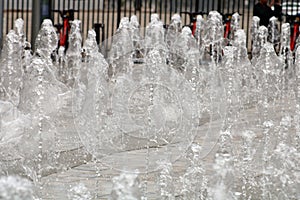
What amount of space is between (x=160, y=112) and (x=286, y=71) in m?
8.50

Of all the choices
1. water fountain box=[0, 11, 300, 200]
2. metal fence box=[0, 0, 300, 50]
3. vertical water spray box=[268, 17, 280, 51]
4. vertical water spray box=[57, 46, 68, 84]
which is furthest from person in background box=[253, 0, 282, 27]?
vertical water spray box=[57, 46, 68, 84]

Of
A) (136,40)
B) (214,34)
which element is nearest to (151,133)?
(136,40)

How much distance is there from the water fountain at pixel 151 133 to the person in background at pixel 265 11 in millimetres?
3446

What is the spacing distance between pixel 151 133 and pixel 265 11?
10.3 m

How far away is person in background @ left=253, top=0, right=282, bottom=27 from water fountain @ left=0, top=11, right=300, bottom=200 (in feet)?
11.3

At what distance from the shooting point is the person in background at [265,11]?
20.8 m

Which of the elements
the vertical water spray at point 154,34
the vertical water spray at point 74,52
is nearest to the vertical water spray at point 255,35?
the vertical water spray at point 154,34

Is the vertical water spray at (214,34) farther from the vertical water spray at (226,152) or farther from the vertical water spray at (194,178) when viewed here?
the vertical water spray at (194,178)

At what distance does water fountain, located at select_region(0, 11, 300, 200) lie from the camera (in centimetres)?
849

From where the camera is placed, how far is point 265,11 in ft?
68.4

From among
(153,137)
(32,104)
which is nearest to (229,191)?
(153,137)

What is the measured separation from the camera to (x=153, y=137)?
1081 cm

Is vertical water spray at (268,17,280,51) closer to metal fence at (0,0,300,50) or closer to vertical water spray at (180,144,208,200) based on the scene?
metal fence at (0,0,300,50)

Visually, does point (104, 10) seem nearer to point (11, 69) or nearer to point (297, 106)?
point (11, 69)
